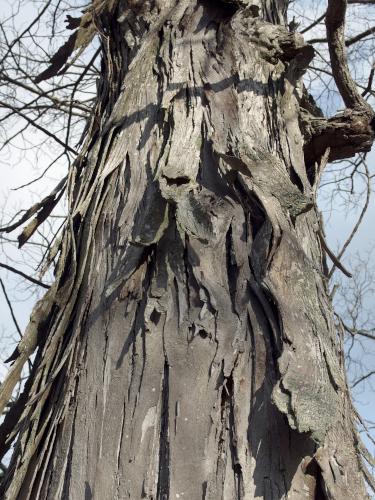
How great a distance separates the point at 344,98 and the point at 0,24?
108 inches

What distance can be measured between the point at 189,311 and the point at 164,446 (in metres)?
0.27

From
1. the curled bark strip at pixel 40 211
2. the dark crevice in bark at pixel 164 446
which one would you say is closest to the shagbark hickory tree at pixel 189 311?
the dark crevice in bark at pixel 164 446

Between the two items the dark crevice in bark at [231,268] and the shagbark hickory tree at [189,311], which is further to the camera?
the dark crevice in bark at [231,268]

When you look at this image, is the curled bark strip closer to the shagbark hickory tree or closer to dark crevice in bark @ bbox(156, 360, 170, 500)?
the shagbark hickory tree

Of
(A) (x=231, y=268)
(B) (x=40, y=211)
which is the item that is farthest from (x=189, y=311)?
(B) (x=40, y=211)

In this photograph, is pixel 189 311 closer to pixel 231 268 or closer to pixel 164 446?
pixel 231 268

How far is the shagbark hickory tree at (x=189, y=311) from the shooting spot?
3.23 feet

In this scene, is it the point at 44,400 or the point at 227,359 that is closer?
the point at 227,359

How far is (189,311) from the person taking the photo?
1.17m

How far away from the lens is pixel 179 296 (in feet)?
3.90

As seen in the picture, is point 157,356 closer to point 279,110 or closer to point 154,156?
point 154,156

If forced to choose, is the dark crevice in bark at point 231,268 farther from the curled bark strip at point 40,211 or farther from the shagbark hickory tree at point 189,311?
the curled bark strip at point 40,211

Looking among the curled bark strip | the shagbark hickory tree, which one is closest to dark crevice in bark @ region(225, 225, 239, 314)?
the shagbark hickory tree

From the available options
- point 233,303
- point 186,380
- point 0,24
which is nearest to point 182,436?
point 186,380
